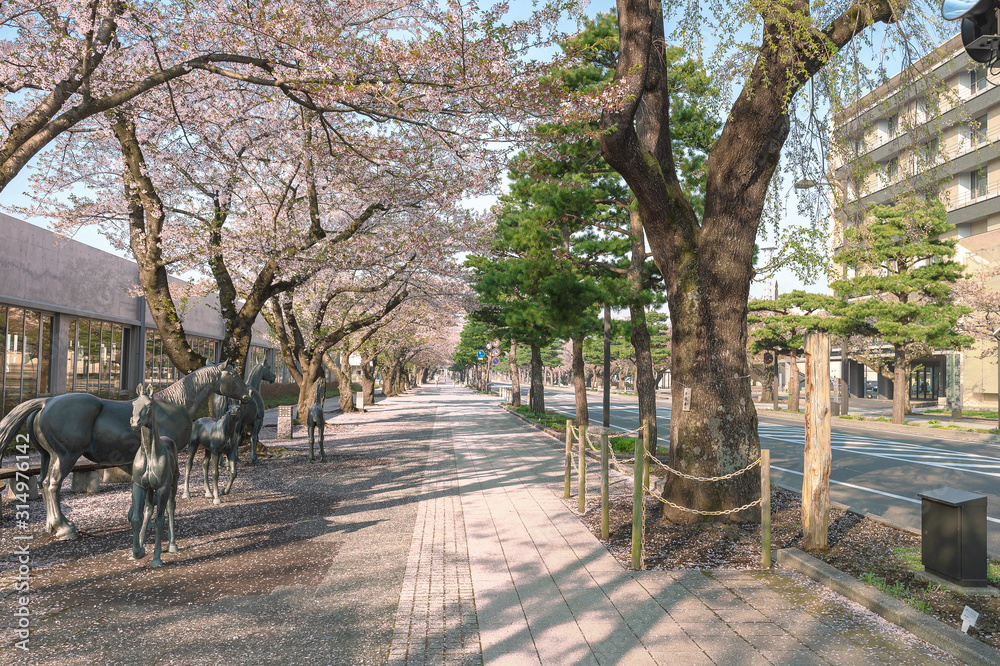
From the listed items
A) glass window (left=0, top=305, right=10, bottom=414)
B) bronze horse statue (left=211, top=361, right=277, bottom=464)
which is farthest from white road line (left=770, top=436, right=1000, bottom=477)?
glass window (left=0, top=305, right=10, bottom=414)

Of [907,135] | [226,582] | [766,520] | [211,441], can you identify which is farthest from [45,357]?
[907,135]

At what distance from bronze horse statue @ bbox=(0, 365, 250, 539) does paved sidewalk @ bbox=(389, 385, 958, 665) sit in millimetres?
3215

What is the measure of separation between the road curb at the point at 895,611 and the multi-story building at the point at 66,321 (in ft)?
36.1

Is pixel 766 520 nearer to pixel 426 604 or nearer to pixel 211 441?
pixel 426 604

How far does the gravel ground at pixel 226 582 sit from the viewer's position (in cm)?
425

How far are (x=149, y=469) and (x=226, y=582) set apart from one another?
4.67 feet

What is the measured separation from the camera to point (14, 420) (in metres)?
6.98

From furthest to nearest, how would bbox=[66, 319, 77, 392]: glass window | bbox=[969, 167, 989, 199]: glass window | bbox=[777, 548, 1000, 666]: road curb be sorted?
bbox=[969, 167, 989, 199]: glass window
bbox=[66, 319, 77, 392]: glass window
bbox=[777, 548, 1000, 666]: road curb

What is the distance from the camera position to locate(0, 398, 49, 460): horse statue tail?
684 centimetres

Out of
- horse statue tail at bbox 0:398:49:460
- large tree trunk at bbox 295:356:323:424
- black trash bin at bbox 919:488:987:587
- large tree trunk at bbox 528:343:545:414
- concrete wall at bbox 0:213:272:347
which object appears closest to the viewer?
black trash bin at bbox 919:488:987:587

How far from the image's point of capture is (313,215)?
14305 millimetres

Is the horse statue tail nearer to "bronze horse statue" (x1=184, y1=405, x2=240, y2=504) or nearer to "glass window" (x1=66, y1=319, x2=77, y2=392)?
"bronze horse statue" (x1=184, y1=405, x2=240, y2=504)

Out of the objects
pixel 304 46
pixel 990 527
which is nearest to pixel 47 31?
pixel 304 46

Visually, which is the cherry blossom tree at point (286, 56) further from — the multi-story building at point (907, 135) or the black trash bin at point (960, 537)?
the black trash bin at point (960, 537)
